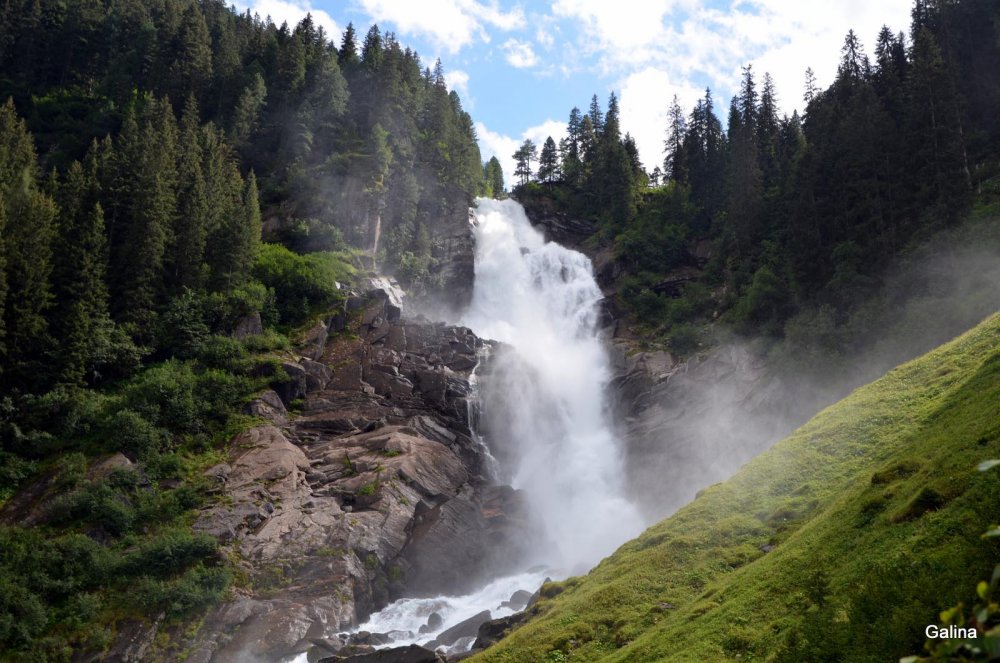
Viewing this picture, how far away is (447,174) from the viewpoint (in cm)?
7981

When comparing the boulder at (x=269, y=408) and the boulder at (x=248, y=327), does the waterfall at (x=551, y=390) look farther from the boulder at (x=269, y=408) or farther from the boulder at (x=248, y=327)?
the boulder at (x=248, y=327)

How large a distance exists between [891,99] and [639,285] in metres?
27.5

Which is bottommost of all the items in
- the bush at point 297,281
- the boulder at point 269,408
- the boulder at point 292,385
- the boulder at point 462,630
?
the boulder at point 462,630

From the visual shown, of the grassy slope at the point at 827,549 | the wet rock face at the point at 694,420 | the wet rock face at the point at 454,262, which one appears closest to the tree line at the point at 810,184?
the wet rock face at the point at 694,420

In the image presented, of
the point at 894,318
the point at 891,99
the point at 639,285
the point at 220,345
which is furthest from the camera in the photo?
the point at 639,285

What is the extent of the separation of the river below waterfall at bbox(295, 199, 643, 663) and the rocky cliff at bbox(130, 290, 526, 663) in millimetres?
1869

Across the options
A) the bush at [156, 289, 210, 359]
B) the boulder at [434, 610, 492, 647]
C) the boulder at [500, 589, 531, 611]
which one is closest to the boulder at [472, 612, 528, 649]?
the boulder at [434, 610, 492, 647]

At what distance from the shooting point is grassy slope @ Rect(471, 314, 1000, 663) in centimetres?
1306

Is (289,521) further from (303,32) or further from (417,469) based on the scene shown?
(303,32)

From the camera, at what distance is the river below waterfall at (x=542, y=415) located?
3975 cm

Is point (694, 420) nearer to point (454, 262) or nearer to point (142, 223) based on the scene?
point (454, 262)

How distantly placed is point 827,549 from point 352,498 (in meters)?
29.7

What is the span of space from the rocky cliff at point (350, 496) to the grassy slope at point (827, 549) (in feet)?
40.3

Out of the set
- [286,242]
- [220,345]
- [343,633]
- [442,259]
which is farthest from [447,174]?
[343,633]
